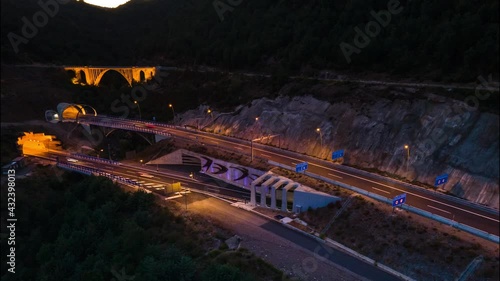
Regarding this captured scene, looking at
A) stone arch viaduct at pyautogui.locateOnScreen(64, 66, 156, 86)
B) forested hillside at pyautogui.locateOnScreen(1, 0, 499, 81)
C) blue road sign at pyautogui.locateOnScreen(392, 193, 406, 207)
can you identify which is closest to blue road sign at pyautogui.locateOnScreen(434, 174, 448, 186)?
blue road sign at pyautogui.locateOnScreen(392, 193, 406, 207)

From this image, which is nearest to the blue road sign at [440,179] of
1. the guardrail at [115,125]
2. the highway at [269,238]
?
the highway at [269,238]

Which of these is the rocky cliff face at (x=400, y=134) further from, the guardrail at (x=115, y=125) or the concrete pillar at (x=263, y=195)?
the guardrail at (x=115, y=125)

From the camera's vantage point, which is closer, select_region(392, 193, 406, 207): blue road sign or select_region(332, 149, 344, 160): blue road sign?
select_region(392, 193, 406, 207): blue road sign

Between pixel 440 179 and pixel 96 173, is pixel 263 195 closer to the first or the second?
pixel 440 179

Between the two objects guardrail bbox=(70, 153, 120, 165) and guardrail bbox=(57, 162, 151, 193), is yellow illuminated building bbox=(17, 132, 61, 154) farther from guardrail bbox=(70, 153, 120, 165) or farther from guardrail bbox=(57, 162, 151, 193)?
guardrail bbox=(57, 162, 151, 193)

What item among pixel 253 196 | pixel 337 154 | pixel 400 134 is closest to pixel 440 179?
pixel 400 134
